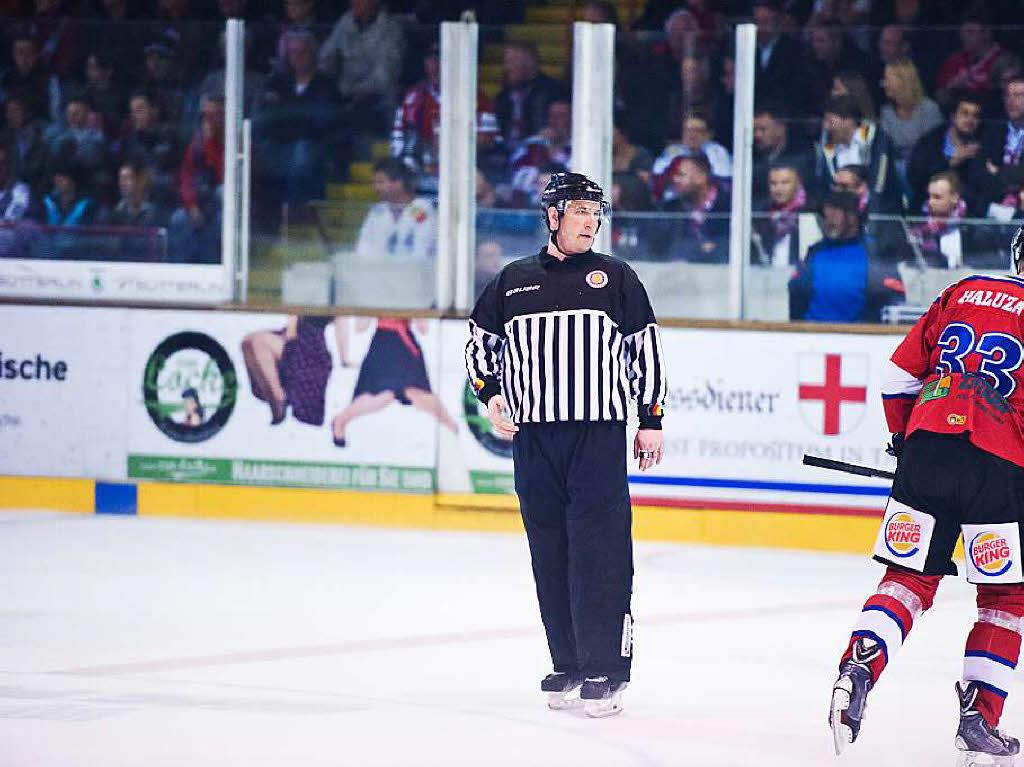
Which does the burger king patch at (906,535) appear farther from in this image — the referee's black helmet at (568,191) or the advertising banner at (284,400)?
the advertising banner at (284,400)

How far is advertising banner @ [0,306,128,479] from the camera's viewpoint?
882 centimetres

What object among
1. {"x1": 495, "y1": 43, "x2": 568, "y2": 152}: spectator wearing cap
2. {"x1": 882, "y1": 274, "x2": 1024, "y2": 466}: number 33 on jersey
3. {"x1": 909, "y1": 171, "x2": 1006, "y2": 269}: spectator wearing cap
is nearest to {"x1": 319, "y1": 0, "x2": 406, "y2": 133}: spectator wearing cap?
{"x1": 495, "y1": 43, "x2": 568, "y2": 152}: spectator wearing cap

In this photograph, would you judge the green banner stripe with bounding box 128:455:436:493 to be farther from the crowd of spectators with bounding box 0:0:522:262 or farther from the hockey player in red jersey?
the hockey player in red jersey

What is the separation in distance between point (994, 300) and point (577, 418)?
1201 mm

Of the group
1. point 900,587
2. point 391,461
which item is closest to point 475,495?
point 391,461

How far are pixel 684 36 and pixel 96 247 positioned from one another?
3.02 m

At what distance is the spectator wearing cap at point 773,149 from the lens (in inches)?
322

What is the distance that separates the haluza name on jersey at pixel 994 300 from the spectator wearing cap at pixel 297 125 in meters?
4.92

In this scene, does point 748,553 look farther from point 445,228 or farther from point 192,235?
point 192,235

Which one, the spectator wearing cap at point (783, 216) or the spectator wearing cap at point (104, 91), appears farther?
the spectator wearing cap at point (104, 91)

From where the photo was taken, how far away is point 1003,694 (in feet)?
14.1

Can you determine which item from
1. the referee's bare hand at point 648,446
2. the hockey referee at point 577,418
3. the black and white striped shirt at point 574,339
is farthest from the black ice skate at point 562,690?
the black and white striped shirt at point 574,339

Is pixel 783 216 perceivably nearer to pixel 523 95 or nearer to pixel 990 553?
pixel 523 95

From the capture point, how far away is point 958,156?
8.07m
